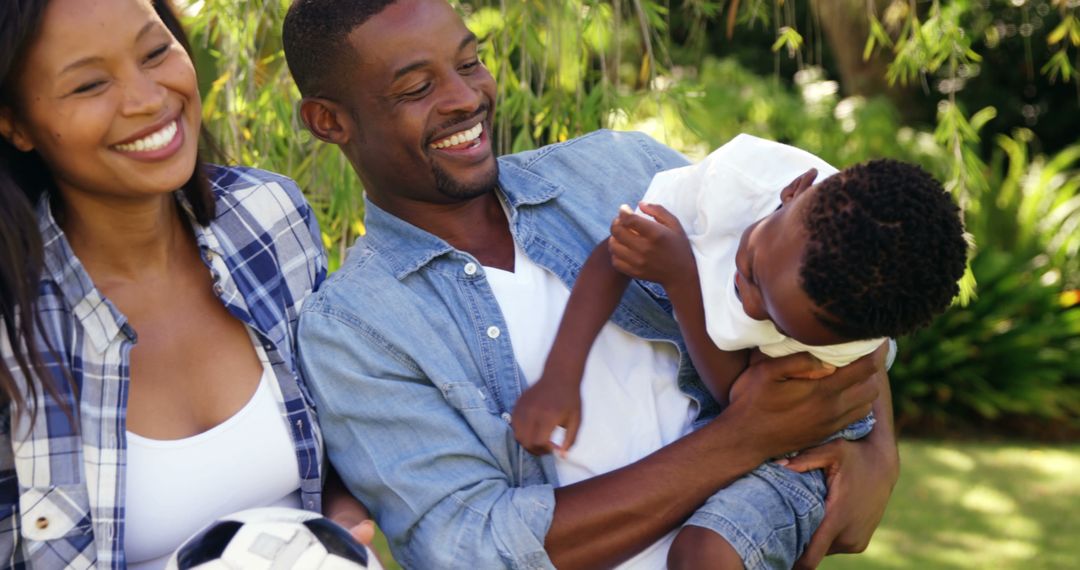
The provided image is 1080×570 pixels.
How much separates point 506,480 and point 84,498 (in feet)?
2.66

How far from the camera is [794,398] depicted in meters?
2.47

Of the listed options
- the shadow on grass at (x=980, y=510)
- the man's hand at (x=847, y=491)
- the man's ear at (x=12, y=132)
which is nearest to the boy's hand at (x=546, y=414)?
the man's hand at (x=847, y=491)

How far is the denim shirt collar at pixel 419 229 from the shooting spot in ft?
8.77

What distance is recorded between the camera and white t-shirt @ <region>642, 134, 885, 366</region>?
2.34 m

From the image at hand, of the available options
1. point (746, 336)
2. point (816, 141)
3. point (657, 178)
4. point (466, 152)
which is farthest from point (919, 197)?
point (816, 141)

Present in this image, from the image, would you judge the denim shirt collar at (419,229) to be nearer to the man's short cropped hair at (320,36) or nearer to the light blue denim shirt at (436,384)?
the light blue denim shirt at (436,384)

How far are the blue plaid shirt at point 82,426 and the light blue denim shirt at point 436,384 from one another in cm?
7

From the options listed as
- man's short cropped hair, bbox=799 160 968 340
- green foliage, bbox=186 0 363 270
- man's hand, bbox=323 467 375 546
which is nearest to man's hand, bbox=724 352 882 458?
man's short cropped hair, bbox=799 160 968 340

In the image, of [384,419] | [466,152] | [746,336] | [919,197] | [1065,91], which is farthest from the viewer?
[1065,91]

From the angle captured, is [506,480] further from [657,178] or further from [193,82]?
[193,82]

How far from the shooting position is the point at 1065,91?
340 inches

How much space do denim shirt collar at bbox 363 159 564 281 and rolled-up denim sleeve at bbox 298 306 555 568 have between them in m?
0.20

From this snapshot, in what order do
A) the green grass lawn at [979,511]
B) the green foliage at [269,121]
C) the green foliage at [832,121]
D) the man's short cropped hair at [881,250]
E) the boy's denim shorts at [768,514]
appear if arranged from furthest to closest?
the green grass lawn at [979,511], the green foliage at [832,121], the green foliage at [269,121], the boy's denim shorts at [768,514], the man's short cropped hair at [881,250]

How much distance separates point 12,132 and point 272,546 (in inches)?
38.6
